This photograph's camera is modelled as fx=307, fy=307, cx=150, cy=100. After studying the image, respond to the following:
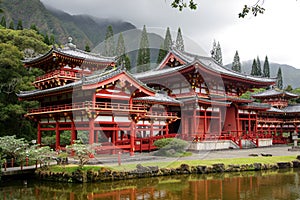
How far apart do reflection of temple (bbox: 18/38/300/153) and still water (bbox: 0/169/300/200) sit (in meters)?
5.14

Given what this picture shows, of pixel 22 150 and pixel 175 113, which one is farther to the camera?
pixel 175 113

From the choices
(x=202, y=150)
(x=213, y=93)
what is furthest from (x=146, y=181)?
(x=213, y=93)

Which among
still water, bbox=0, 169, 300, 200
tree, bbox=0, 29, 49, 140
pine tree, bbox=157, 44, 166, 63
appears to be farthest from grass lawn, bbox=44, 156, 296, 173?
pine tree, bbox=157, 44, 166, 63

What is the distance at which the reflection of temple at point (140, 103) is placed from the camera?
73.2 ft

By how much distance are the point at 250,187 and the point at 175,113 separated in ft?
52.4

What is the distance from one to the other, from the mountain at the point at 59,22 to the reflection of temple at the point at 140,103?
53486mm

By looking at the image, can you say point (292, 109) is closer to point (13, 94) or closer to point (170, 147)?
point (170, 147)

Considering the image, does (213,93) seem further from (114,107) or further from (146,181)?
(146,181)

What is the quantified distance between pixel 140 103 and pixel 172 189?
13897mm

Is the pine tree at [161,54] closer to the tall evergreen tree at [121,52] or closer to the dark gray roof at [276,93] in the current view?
the tall evergreen tree at [121,52]

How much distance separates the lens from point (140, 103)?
93.1 feet

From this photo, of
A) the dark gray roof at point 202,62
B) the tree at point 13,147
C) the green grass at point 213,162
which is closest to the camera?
the green grass at point 213,162

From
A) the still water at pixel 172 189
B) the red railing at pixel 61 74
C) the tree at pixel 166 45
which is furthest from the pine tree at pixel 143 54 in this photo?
the still water at pixel 172 189

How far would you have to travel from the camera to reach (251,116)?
37938 millimetres
